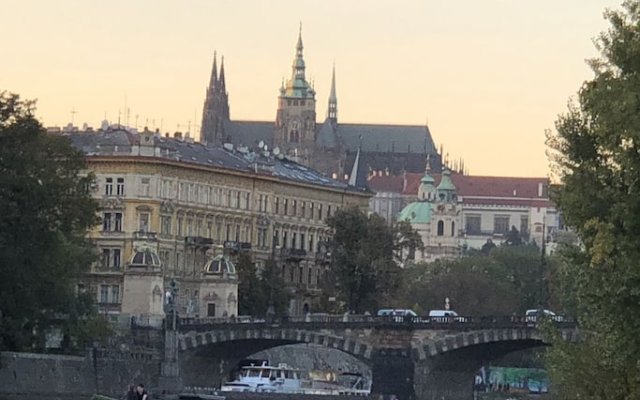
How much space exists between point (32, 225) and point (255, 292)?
52657 millimetres

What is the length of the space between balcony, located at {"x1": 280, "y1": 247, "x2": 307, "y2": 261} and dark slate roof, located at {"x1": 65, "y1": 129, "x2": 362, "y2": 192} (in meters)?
3.70

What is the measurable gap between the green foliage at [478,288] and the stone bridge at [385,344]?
43786 millimetres

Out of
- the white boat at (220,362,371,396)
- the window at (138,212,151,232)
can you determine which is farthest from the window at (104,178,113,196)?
the white boat at (220,362,371,396)

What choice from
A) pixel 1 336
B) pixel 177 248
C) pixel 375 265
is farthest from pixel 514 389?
pixel 1 336

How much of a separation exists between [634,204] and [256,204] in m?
98.2

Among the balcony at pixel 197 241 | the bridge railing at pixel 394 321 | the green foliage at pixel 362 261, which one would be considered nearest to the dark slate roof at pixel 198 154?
the balcony at pixel 197 241

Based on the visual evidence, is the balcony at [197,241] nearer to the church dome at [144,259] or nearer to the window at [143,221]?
the window at [143,221]

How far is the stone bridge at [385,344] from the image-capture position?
113 meters

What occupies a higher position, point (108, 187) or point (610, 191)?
point (108, 187)

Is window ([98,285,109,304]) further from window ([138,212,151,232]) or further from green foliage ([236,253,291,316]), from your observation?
green foliage ([236,253,291,316])

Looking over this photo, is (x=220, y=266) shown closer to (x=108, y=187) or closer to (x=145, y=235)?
(x=145, y=235)

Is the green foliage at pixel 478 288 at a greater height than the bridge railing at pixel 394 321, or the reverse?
the green foliage at pixel 478 288

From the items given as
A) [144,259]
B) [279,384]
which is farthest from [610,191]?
[144,259]

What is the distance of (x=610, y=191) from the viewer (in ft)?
177
